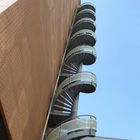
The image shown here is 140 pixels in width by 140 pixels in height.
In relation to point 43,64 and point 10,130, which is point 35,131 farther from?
point 10,130

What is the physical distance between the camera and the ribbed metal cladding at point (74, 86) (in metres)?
17.3

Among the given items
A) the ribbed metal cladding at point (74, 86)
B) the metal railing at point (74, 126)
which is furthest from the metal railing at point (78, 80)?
the metal railing at point (74, 126)

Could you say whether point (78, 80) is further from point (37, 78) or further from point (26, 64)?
point (26, 64)

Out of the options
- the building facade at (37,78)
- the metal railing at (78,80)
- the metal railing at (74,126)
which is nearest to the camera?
the building facade at (37,78)

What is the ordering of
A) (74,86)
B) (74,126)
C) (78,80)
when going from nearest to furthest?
(74,126) → (74,86) → (78,80)

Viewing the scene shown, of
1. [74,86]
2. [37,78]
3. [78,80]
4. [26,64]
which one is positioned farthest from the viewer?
[78,80]

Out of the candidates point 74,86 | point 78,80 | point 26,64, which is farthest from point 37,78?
point 78,80

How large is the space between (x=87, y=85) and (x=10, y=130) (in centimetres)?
1096

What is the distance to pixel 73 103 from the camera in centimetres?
2186

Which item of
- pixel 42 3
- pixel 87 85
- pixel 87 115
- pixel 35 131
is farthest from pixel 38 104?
pixel 87 85

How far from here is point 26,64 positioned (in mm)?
13484

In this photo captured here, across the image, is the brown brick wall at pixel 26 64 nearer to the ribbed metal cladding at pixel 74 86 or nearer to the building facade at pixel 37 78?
the building facade at pixel 37 78

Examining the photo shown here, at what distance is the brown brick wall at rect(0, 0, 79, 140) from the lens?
10898 millimetres

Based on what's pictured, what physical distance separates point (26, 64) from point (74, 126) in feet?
16.7
